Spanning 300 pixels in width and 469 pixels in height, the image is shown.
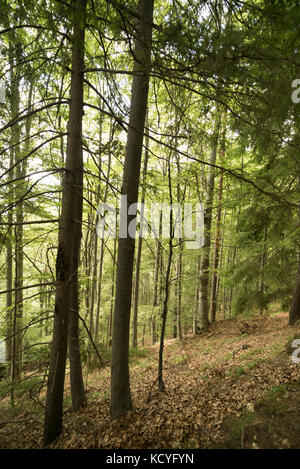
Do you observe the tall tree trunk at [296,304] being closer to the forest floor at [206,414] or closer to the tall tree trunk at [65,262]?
the forest floor at [206,414]

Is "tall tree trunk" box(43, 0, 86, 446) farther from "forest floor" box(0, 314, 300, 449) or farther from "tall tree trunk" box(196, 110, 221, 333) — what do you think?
"tall tree trunk" box(196, 110, 221, 333)

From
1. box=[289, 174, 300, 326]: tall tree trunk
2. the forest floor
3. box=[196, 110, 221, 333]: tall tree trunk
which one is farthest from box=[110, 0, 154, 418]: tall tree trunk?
box=[196, 110, 221, 333]: tall tree trunk

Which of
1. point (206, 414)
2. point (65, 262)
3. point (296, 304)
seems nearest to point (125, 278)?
point (65, 262)

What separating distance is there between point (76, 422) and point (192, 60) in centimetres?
590

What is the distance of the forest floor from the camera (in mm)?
3012

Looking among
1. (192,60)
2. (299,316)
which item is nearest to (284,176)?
(192,60)

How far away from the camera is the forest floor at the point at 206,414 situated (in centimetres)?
301

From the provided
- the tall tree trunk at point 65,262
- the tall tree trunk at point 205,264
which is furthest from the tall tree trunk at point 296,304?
the tall tree trunk at point 65,262

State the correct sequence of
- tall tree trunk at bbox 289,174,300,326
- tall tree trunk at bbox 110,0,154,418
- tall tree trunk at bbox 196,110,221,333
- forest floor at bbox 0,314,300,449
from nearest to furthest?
forest floor at bbox 0,314,300,449, tall tree trunk at bbox 110,0,154,418, tall tree trunk at bbox 289,174,300,326, tall tree trunk at bbox 196,110,221,333

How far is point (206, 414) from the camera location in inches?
142

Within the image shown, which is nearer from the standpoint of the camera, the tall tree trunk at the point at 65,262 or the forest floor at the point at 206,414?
the tall tree trunk at the point at 65,262

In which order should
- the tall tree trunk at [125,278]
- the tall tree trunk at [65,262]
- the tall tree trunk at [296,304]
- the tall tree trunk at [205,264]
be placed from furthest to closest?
1. the tall tree trunk at [205,264]
2. the tall tree trunk at [296,304]
3. the tall tree trunk at [125,278]
4. the tall tree trunk at [65,262]

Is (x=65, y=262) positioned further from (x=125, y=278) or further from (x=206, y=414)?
(x=206, y=414)
